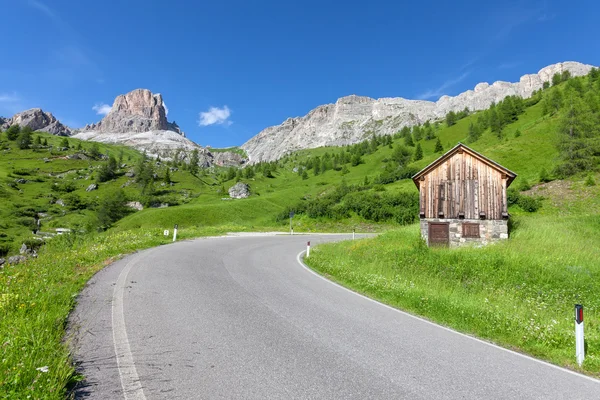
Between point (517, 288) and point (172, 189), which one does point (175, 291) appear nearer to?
point (517, 288)

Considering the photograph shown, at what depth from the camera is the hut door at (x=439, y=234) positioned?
24.0 metres

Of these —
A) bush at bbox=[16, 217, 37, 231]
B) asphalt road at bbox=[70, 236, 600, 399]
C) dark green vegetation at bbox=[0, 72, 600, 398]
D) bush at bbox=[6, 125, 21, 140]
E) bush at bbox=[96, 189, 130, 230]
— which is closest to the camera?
asphalt road at bbox=[70, 236, 600, 399]

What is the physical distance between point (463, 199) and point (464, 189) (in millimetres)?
785

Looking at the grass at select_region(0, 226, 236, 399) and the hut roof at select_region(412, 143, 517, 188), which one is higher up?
the hut roof at select_region(412, 143, 517, 188)

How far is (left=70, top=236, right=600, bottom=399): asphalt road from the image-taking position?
4133 mm

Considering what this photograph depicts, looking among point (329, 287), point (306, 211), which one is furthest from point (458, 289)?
point (306, 211)

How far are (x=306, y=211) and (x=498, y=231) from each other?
39.4m

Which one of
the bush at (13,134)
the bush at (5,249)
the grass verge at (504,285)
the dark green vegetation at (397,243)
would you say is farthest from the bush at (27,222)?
the bush at (13,134)

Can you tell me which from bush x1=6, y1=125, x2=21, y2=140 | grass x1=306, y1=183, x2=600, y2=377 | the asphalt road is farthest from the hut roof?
bush x1=6, y1=125, x2=21, y2=140

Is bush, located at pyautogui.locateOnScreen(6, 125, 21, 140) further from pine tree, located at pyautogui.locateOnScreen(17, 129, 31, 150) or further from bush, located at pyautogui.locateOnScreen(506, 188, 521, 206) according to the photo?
bush, located at pyautogui.locateOnScreen(506, 188, 521, 206)

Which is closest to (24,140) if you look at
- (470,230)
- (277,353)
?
(470,230)

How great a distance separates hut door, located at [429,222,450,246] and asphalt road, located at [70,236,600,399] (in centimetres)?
1759

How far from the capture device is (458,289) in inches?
451

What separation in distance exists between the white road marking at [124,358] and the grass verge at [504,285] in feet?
22.4
